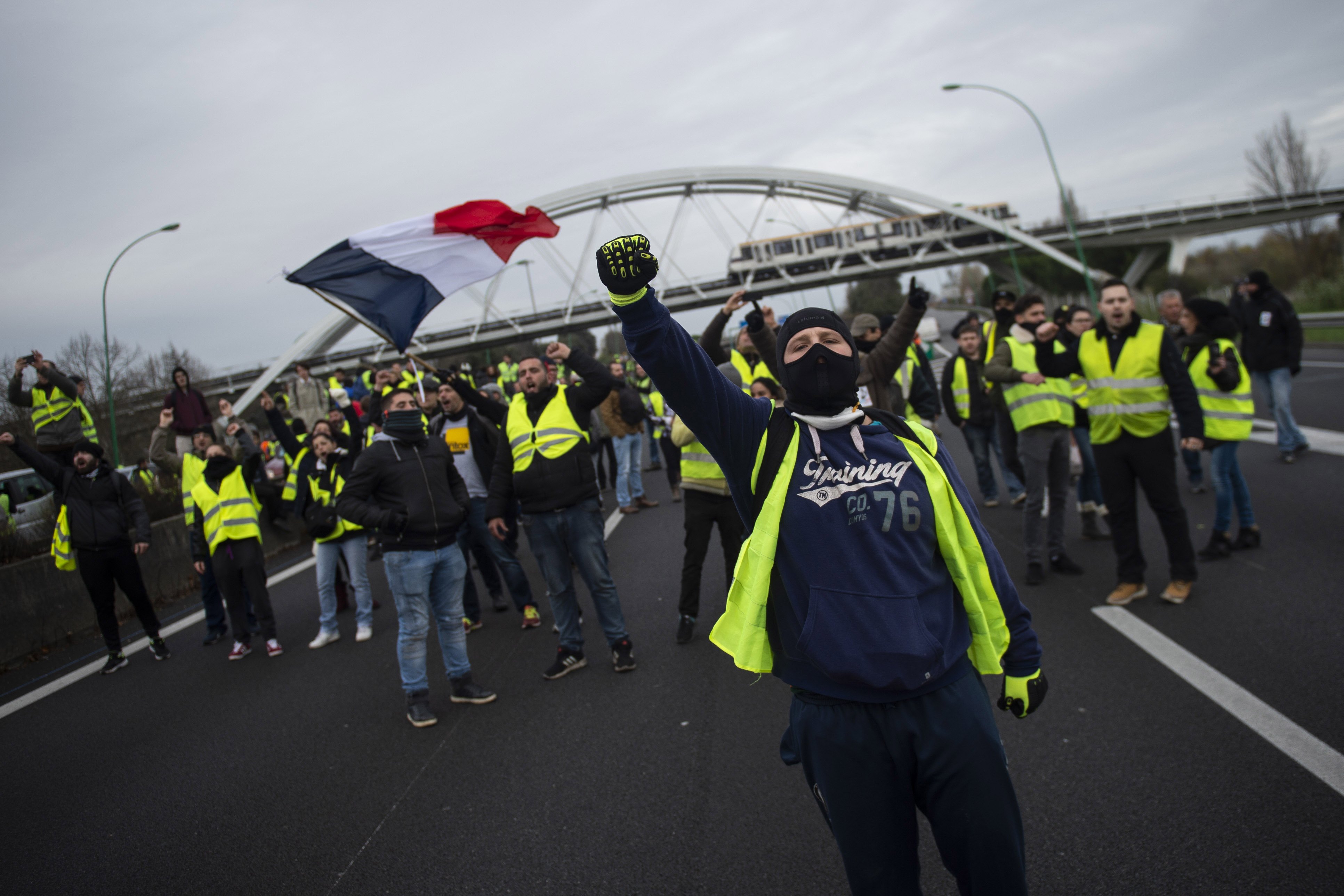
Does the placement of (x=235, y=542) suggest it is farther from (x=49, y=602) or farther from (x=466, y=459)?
(x=49, y=602)

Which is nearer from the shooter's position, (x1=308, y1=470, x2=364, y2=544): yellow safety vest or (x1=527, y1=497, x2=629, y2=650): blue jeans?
(x1=527, y1=497, x2=629, y2=650): blue jeans

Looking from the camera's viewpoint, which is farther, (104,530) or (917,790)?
(104,530)

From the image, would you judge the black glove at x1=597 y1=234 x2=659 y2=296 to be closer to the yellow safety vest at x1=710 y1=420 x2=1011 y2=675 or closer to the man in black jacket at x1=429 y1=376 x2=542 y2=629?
the yellow safety vest at x1=710 y1=420 x2=1011 y2=675

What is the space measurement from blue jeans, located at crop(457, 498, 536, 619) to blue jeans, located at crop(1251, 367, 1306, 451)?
25.8 feet

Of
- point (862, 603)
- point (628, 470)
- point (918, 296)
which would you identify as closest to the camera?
point (862, 603)

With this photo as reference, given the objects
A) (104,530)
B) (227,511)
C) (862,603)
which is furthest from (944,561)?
(104,530)

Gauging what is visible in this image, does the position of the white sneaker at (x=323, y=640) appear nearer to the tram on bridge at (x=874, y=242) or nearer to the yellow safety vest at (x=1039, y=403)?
the yellow safety vest at (x=1039, y=403)

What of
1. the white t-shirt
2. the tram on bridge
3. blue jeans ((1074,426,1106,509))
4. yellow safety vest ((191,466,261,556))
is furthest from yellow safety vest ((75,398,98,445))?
the tram on bridge

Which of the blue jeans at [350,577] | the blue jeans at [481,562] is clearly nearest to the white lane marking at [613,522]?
the blue jeans at [481,562]

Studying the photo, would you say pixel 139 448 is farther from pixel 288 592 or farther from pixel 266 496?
pixel 288 592

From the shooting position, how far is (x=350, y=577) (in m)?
7.10

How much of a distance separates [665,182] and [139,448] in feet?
129

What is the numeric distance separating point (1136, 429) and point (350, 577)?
6339mm

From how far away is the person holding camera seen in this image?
336 inches
